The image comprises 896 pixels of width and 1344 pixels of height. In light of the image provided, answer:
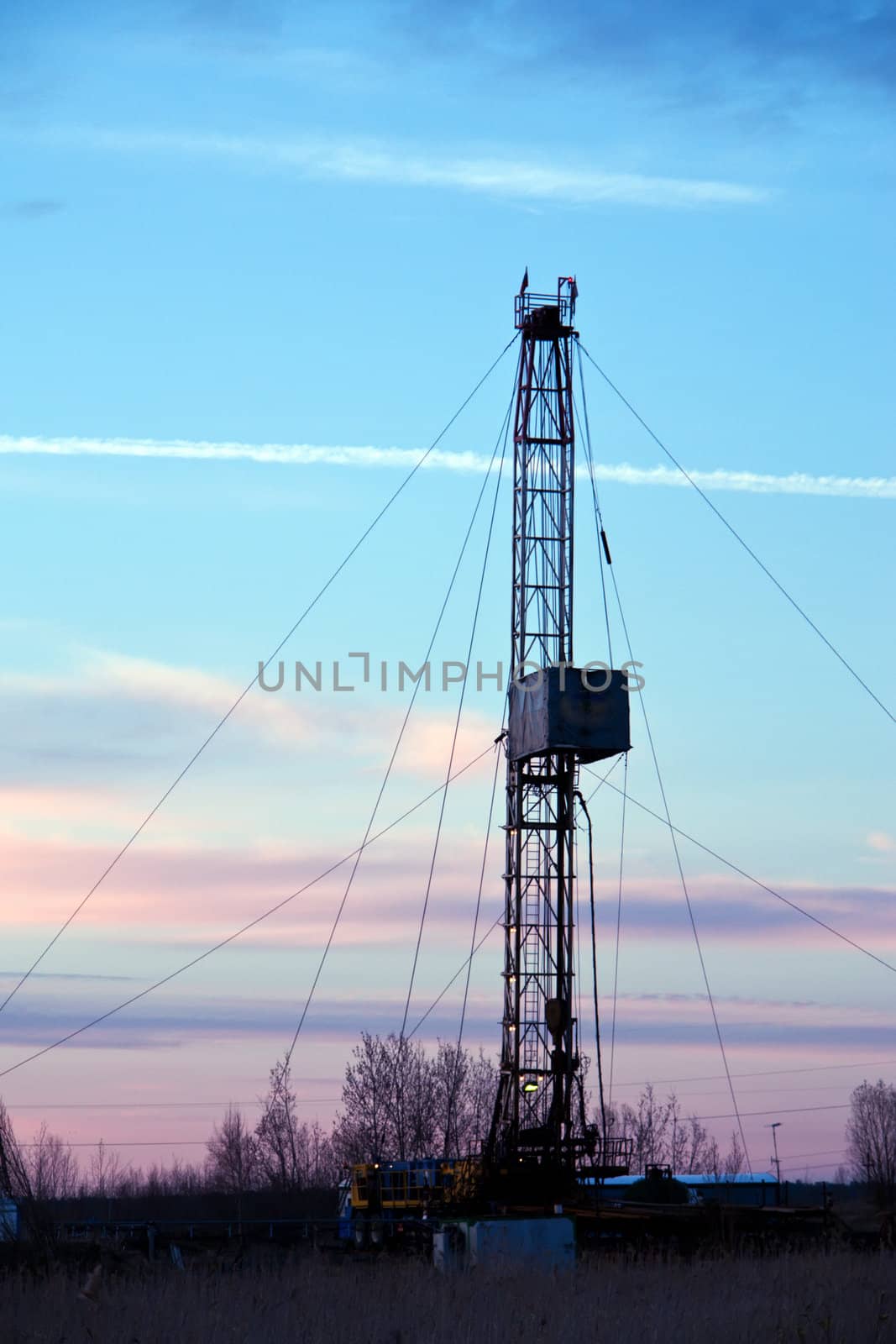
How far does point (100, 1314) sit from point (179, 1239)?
22.6 meters

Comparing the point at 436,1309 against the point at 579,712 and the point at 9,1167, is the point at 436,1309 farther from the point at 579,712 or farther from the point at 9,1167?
the point at 579,712

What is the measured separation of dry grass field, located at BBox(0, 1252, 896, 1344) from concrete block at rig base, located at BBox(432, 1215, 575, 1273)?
1592 millimetres

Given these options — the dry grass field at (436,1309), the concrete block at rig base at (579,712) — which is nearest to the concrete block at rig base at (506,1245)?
the dry grass field at (436,1309)

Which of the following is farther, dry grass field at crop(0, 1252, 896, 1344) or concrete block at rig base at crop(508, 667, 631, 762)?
concrete block at rig base at crop(508, 667, 631, 762)

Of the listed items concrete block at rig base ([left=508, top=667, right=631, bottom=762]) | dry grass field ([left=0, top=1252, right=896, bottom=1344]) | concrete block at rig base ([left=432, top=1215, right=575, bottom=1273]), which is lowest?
dry grass field ([left=0, top=1252, right=896, bottom=1344])

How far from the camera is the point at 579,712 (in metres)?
41.5

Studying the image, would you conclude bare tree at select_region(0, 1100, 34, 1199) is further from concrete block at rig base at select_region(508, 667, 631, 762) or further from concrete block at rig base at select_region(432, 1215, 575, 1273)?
concrete block at rig base at select_region(508, 667, 631, 762)

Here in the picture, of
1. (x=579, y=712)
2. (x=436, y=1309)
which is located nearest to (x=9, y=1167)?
(x=436, y=1309)

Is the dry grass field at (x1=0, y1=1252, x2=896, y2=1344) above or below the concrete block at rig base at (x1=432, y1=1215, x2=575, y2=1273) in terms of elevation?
below

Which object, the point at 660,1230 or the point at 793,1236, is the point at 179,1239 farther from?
the point at 793,1236

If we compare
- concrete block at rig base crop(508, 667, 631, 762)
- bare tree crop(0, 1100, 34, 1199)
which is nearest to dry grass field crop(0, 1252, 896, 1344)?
bare tree crop(0, 1100, 34, 1199)

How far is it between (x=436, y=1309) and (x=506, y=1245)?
355 inches

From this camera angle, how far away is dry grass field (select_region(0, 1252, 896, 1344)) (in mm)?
16688

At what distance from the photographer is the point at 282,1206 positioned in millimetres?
76438
